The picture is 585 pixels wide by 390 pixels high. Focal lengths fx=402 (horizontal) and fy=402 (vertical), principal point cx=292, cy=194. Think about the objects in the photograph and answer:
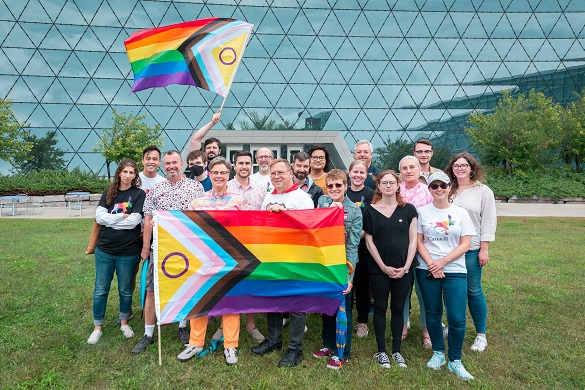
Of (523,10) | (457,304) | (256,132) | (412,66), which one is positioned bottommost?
(457,304)

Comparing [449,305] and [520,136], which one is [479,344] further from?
[520,136]

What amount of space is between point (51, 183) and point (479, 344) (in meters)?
24.2

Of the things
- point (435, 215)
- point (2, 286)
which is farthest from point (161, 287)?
point (2, 286)

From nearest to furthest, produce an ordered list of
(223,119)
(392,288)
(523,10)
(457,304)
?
(457,304) → (392,288) → (223,119) → (523,10)

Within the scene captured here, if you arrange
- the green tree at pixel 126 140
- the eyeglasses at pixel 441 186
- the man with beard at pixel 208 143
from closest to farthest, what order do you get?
the eyeglasses at pixel 441 186, the man with beard at pixel 208 143, the green tree at pixel 126 140

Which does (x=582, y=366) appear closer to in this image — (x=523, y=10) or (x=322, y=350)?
(x=322, y=350)

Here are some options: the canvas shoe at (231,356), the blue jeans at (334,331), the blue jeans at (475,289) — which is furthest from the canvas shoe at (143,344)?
the blue jeans at (475,289)

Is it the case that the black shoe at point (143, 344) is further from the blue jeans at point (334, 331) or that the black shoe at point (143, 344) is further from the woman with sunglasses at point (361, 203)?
the woman with sunglasses at point (361, 203)

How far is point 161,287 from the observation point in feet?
12.9

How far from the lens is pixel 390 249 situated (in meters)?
3.88

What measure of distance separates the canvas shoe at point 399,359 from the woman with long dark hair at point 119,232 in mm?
2919

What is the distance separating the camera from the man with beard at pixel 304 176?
4547 mm

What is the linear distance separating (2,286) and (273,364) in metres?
5.05

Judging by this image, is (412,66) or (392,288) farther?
(412,66)
